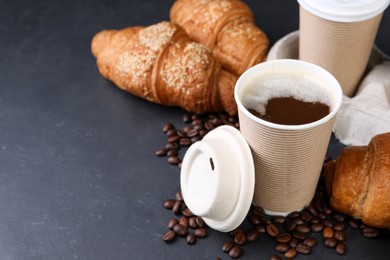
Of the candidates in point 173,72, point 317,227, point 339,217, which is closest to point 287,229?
point 317,227

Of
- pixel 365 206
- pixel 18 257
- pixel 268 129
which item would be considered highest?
pixel 268 129

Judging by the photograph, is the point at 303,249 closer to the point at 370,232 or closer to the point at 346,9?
the point at 370,232

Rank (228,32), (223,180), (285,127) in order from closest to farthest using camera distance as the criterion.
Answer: (285,127)
(223,180)
(228,32)

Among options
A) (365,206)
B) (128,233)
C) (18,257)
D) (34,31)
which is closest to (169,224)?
(128,233)

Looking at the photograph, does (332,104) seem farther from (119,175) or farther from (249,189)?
(119,175)

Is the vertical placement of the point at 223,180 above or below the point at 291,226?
above

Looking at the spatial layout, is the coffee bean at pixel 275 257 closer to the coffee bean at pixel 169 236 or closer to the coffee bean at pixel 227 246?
the coffee bean at pixel 227 246
